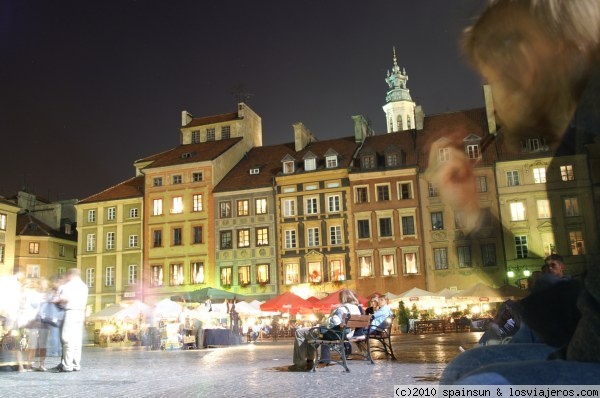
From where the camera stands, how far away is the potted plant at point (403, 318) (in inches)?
1320

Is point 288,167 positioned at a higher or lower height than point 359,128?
lower

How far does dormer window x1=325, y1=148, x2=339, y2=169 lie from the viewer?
41.9m

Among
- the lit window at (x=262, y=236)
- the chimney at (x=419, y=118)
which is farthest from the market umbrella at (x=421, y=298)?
the chimney at (x=419, y=118)

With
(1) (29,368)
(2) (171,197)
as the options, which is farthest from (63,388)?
(2) (171,197)

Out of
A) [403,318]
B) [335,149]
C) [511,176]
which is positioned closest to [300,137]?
[335,149]

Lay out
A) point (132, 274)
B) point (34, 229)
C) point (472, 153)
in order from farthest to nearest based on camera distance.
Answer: point (34, 229) < point (132, 274) < point (472, 153)

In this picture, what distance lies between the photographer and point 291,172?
141 feet

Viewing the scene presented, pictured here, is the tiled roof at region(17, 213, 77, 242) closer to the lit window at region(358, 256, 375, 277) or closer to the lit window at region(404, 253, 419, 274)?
the lit window at region(358, 256, 375, 277)

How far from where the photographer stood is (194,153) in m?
47.3

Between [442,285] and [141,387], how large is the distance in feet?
105

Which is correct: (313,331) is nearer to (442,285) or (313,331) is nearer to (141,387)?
(141,387)

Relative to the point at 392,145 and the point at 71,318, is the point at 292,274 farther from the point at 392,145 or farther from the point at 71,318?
the point at 71,318

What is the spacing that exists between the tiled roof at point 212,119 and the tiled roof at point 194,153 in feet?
6.77

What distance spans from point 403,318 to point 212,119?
25.0 metres
